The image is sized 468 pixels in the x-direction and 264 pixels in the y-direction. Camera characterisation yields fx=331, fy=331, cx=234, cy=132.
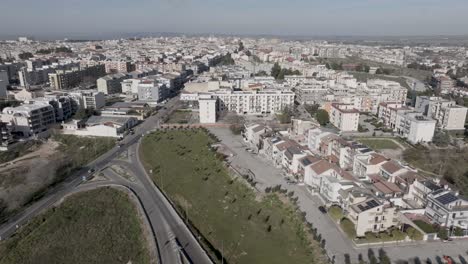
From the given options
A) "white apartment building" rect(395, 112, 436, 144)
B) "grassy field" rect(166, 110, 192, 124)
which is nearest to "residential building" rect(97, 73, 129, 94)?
→ "grassy field" rect(166, 110, 192, 124)

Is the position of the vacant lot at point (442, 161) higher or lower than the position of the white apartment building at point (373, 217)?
lower

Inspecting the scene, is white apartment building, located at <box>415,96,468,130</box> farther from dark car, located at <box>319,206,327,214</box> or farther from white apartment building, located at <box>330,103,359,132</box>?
dark car, located at <box>319,206,327,214</box>

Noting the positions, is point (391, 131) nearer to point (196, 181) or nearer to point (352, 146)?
point (352, 146)

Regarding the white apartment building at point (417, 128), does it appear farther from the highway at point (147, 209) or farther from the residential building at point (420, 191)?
the highway at point (147, 209)

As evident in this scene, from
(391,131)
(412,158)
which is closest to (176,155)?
(412,158)

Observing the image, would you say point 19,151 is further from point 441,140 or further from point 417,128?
point 441,140

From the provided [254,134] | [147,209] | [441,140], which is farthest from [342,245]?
[441,140]

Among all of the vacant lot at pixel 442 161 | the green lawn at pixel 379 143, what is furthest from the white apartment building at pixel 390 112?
the vacant lot at pixel 442 161
